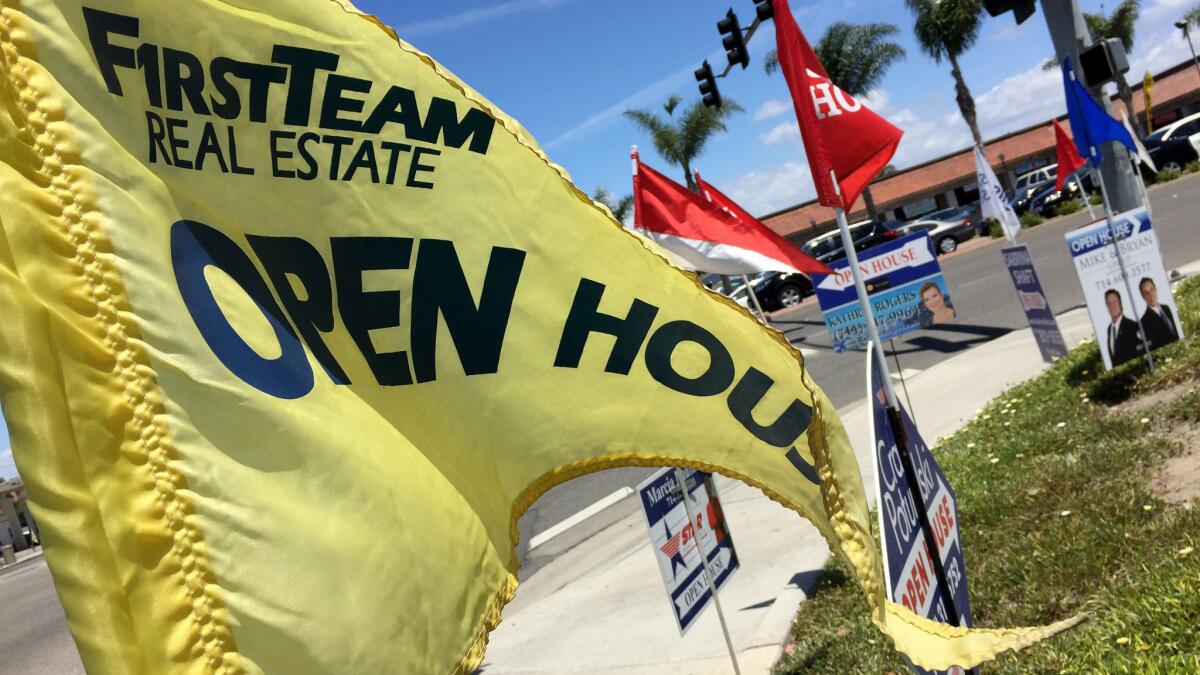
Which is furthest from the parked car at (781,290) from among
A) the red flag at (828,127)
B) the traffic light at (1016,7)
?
the red flag at (828,127)

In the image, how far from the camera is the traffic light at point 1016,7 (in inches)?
328

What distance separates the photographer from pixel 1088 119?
802 cm

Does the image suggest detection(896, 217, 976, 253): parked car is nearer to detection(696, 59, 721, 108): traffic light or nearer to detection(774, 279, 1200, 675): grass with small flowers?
detection(696, 59, 721, 108): traffic light

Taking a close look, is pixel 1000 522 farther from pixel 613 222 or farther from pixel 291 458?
pixel 291 458

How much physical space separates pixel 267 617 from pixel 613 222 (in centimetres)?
112

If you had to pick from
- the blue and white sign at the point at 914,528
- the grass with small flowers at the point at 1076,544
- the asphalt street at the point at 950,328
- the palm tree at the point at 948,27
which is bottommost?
the asphalt street at the point at 950,328

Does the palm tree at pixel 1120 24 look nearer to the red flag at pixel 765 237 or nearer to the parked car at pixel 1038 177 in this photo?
the parked car at pixel 1038 177

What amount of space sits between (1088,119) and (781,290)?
19745mm

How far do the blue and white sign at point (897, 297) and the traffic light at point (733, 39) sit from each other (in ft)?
17.1

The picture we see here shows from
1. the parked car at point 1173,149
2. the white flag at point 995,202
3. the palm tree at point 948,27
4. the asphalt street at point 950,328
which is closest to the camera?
the asphalt street at point 950,328

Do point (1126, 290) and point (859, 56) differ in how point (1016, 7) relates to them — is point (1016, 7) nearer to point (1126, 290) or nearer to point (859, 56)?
point (1126, 290)

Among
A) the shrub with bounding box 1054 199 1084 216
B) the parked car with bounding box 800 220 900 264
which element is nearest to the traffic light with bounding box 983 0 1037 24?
the parked car with bounding box 800 220 900 264

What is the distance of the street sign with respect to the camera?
367 inches

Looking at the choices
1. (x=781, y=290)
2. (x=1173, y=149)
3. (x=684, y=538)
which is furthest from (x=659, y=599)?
(x=1173, y=149)
